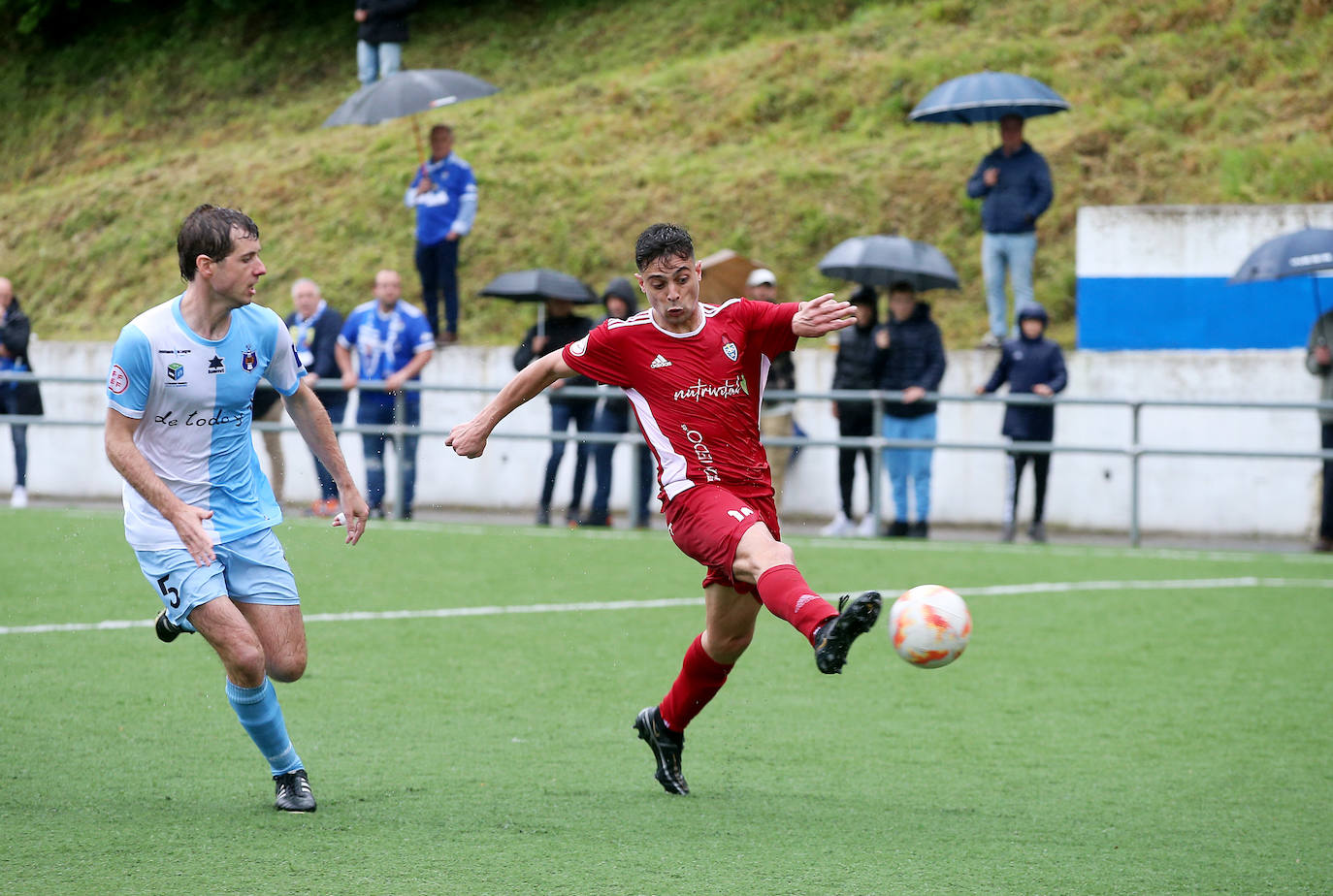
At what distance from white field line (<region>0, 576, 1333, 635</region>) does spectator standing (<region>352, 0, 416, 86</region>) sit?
1303cm

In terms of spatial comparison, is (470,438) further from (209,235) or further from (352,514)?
(209,235)

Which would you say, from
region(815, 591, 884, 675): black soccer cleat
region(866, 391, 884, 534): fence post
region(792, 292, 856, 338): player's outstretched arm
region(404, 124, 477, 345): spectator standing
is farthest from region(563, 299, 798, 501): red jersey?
region(404, 124, 477, 345): spectator standing

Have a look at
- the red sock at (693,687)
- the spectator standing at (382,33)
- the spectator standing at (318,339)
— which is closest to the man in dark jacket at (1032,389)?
the spectator standing at (318,339)

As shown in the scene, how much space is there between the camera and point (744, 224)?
19.4 metres

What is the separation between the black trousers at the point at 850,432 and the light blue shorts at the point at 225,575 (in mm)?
8645

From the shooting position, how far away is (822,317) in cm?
555

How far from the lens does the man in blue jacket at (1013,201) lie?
14.6 metres

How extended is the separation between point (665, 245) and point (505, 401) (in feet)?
2.64

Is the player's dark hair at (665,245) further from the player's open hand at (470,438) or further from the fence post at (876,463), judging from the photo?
the fence post at (876,463)

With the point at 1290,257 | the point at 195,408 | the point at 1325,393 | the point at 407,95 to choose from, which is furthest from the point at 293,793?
the point at 1325,393

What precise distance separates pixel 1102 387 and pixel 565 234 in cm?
749

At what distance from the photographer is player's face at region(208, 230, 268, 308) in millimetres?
5246

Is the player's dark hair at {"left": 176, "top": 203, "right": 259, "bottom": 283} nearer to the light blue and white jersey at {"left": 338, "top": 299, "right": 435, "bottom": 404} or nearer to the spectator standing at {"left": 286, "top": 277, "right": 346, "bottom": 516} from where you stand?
the light blue and white jersey at {"left": 338, "top": 299, "right": 435, "bottom": 404}

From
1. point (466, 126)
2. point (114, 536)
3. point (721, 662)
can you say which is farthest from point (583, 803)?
point (466, 126)
